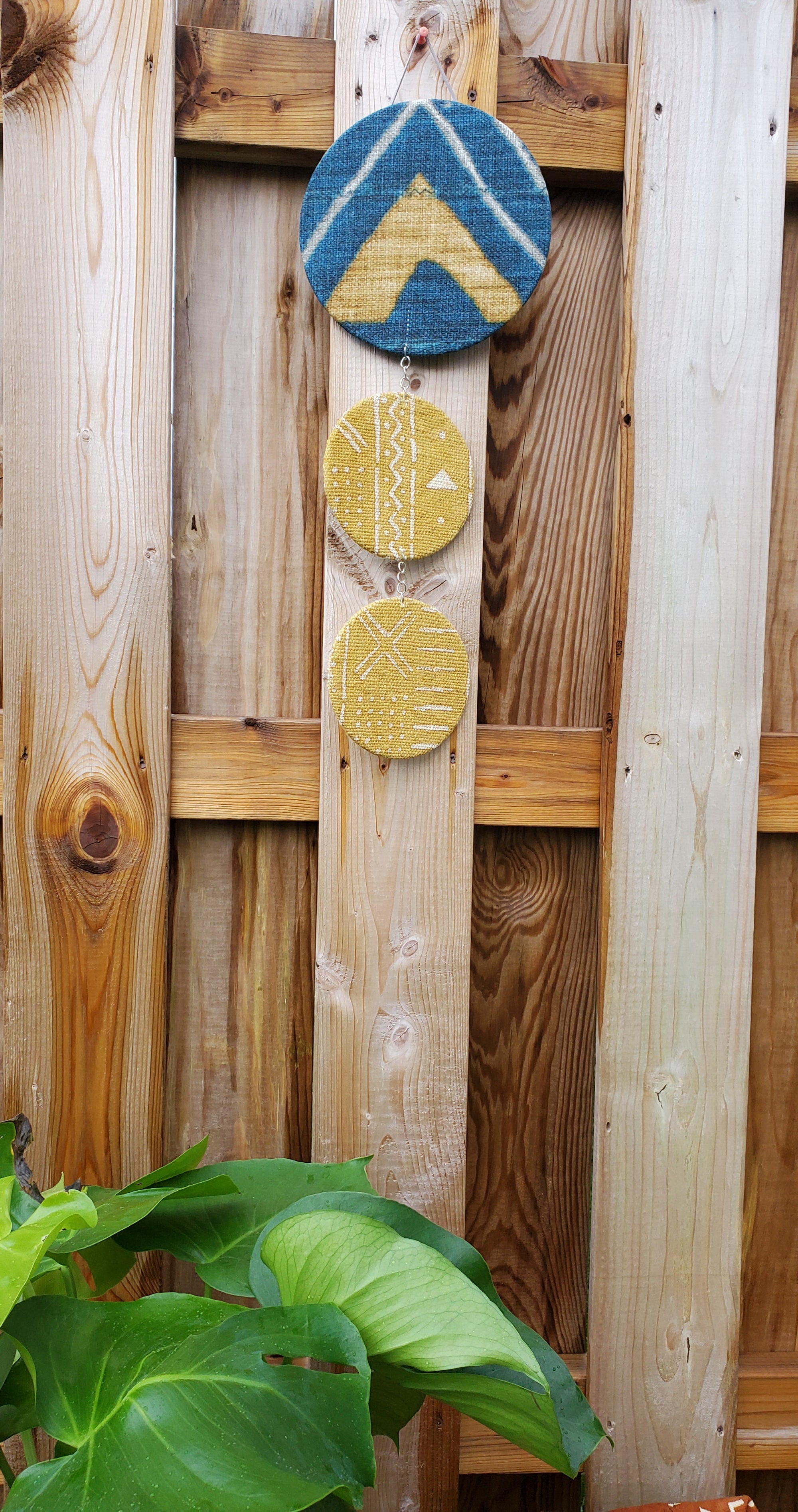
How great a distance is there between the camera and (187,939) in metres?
1.01

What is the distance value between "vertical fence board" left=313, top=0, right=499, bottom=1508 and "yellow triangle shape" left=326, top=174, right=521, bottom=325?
0.18 ft

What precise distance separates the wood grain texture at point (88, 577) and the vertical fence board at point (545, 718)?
0.38 meters

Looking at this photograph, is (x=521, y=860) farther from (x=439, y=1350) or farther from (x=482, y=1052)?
(x=439, y=1350)

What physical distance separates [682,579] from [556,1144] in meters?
0.68

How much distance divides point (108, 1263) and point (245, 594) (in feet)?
2.19

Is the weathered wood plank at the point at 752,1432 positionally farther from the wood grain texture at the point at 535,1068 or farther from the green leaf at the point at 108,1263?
the green leaf at the point at 108,1263

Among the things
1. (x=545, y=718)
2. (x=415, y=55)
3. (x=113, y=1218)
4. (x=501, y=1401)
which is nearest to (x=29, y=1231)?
(x=113, y=1218)

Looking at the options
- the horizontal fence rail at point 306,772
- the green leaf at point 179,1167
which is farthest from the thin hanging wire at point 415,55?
the green leaf at point 179,1167

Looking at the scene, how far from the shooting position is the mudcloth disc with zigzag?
89cm

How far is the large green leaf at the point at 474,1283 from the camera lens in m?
0.67

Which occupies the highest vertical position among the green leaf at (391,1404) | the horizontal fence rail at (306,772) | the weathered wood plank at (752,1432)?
the horizontal fence rail at (306,772)

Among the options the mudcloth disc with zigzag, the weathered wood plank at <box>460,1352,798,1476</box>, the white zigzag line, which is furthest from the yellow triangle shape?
the weathered wood plank at <box>460,1352,798,1476</box>

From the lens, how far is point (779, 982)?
1072 mm

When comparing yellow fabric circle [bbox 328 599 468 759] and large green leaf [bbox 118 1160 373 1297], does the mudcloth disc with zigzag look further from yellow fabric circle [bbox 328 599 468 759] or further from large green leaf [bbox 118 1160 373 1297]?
large green leaf [bbox 118 1160 373 1297]
